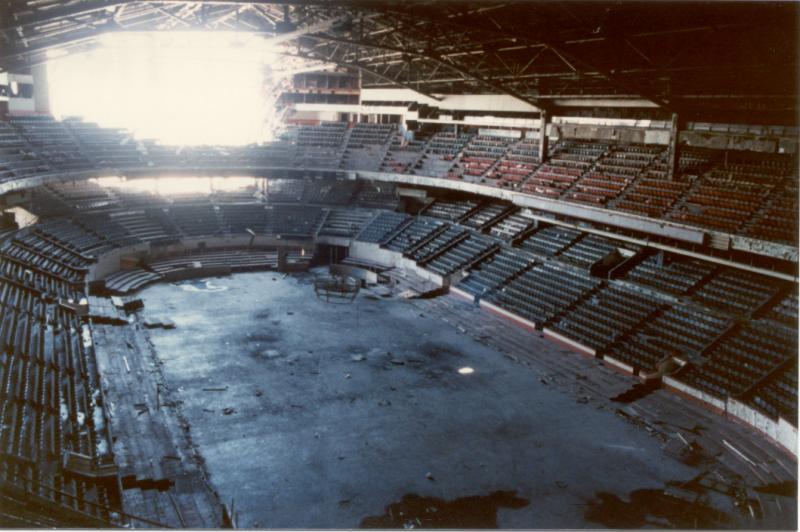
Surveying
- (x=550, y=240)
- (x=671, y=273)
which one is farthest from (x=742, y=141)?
(x=550, y=240)

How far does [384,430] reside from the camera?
17031mm

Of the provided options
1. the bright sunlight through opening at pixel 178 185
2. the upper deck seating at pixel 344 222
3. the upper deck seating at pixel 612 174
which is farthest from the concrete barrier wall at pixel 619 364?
the bright sunlight through opening at pixel 178 185

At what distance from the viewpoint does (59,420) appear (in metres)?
15.5

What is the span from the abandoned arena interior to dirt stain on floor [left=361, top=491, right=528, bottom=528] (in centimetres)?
8

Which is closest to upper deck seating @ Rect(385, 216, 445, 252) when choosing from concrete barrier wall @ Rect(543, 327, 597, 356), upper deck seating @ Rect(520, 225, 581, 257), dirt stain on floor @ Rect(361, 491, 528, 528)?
upper deck seating @ Rect(520, 225, 581, 257)

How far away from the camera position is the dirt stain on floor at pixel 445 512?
1297cm

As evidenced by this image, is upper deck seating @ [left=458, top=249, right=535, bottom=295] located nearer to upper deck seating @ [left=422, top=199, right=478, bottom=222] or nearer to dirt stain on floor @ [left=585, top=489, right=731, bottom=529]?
upper deck seating @ [left=422, top=199, right=478, bottom=222]

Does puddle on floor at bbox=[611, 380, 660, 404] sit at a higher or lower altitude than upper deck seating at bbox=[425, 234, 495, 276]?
lower

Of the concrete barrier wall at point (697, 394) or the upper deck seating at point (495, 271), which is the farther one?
the upper deck seating at point (495, 271)

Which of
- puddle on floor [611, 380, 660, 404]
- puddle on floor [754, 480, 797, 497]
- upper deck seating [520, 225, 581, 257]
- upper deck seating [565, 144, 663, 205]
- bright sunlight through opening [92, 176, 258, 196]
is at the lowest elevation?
puddle on floor [754, 480, 797, 497]

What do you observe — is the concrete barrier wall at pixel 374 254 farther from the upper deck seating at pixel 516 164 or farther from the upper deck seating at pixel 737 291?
the upper deck seating at pixel 737 291

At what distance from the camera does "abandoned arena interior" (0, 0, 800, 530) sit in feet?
47.2

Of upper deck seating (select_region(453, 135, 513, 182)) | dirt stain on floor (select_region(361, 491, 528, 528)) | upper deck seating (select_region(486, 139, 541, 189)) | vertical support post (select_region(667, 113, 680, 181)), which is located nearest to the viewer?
dirt stain on floor (select_region(361, 491, 528, 528))

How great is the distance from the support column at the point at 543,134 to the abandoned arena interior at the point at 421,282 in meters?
0.20
